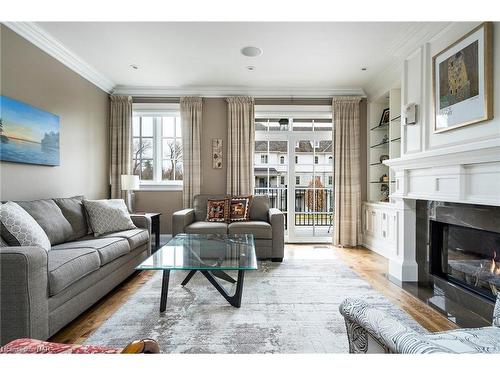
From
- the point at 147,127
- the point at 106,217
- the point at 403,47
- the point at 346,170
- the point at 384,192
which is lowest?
the point at 106,217

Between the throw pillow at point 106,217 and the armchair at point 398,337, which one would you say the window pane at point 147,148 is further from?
the armchair at point 398,337

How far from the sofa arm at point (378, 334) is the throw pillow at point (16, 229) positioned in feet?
7.03

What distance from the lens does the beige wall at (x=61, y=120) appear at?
2.50m

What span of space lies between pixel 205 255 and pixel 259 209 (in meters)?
1.90

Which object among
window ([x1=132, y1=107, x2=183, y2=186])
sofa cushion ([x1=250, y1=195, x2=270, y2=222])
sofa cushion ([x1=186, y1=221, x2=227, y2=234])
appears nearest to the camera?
sofa cushion ([x1=186, y1=221, x2=227, y2=234])

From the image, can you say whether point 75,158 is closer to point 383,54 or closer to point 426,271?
point 383,54

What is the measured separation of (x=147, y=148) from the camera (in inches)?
184

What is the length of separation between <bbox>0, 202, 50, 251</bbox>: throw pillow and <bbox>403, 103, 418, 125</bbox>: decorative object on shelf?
345 centimetres

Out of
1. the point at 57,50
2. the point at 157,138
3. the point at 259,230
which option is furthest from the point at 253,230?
the point at 57,50

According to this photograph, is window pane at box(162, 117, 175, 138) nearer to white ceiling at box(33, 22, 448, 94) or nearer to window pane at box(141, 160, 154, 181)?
window pane at box(141, 160, 154, 181)

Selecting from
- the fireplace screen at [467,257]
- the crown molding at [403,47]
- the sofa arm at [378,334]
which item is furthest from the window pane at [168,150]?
the sofa arm at [378,334]

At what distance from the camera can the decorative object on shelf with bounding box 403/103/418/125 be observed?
2.68 meters

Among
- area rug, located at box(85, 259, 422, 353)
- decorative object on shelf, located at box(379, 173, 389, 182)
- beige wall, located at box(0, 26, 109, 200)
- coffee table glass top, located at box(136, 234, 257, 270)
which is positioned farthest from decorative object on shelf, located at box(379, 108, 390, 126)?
beige wall, located at box(0, 26, 109, 200)

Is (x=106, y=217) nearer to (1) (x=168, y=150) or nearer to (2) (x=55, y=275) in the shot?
(2) (x=55, y=275)
